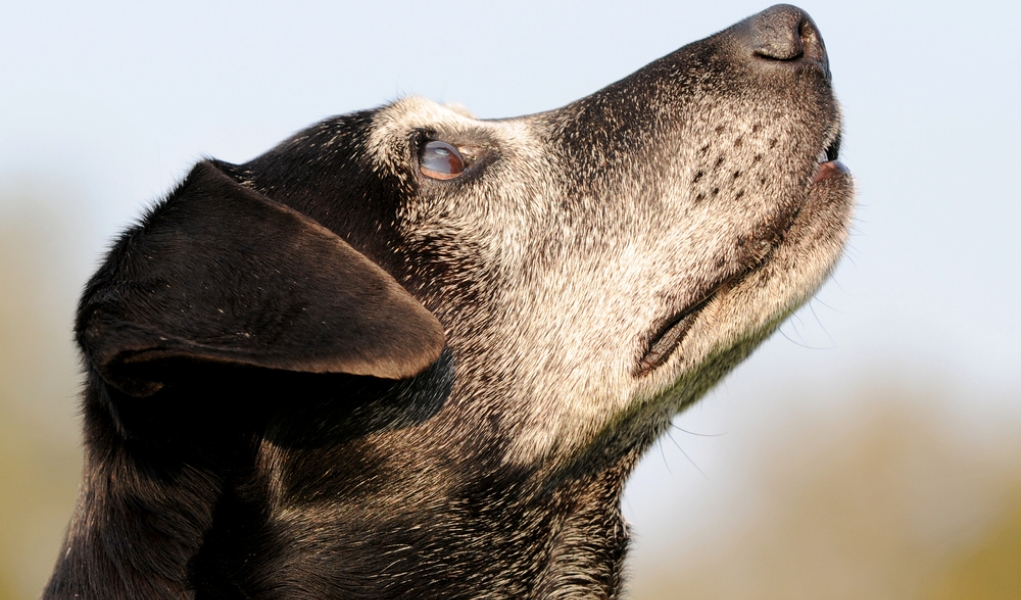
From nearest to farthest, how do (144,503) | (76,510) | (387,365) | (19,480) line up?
(387,365), (144,503), (76,510), (19,480)

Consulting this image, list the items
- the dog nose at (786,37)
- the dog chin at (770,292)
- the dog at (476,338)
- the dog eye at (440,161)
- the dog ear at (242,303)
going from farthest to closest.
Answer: the dog eye at (440,161), the dog nose at (786,37), the dog chin at (770,292), the dog at (476,338), the dog ear at (242,303)

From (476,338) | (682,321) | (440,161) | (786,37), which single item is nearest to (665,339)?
(682,321)

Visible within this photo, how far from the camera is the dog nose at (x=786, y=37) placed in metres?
4.02

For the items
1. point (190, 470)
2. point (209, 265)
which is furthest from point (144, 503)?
point (209, 265)

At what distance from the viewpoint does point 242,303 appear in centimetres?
333

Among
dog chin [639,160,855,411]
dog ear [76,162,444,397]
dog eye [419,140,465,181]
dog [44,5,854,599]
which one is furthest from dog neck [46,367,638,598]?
dog eye [419,140,465,181]

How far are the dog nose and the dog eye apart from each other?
121 centimetres

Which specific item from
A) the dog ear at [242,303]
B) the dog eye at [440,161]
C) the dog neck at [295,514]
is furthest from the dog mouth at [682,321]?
the dog eye at [440,161]

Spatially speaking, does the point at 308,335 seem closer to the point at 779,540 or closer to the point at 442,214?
the point at 442,214

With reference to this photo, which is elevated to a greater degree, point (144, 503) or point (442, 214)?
point (442, 214)

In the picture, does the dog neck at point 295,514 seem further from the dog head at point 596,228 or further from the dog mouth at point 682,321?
the dog mouth at point 682,321

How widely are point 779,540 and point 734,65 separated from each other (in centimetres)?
3089

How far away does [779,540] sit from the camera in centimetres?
3291

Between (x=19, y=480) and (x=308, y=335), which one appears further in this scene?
(x=19, y=480)
